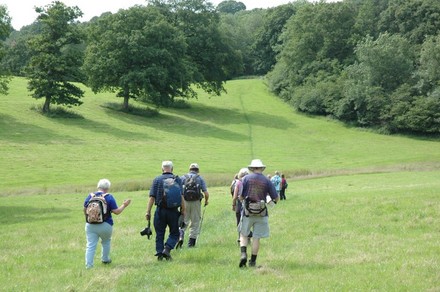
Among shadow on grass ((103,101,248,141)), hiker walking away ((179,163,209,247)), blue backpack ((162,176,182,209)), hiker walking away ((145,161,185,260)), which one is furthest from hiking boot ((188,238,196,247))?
shadow on grass ((103,101,248,141))

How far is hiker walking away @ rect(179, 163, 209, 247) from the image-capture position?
48.5ft

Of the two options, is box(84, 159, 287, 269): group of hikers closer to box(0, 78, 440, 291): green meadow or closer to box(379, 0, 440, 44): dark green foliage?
box(0, 78, 440, 291): green meadow

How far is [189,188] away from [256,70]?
124m

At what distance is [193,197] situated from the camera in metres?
14.9

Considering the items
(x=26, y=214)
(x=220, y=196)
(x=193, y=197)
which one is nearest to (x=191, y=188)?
(x=193, y=197)

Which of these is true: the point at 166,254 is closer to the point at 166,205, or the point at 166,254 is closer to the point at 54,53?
the point at 166,205

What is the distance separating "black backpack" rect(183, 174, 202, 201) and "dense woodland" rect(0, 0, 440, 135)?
53.0 meters

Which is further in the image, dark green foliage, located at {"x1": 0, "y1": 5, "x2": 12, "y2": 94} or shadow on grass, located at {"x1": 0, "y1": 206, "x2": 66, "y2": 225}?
dark green foliage, located at {"x1": 0, "y1": 5, "x2": 12, "y2": 94}

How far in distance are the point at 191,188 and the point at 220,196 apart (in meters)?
18.8

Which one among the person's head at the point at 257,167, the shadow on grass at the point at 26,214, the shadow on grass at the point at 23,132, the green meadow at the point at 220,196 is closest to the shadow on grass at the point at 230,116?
the green meadow at the point at 220,196

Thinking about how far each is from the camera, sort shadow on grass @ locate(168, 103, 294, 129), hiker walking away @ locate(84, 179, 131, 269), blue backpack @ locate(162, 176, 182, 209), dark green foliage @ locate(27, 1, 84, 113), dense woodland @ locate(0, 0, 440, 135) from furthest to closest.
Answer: shadow on grass @ locate(168, 103, 294, 129) < dense woodland @ locate(0, 0, 440, 135) < dark green foliage @ locate(27, 1, 84, 113) < blue backpack @ locate(162, 176, 182, 209) < hiker walking away @ locate(84, 179, 131, 269)

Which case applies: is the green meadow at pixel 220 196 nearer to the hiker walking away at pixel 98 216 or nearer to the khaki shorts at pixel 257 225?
the hiker walking away at pixel 98 216

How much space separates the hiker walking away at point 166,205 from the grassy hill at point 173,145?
1057 inches

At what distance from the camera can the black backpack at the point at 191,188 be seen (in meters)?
14.8
